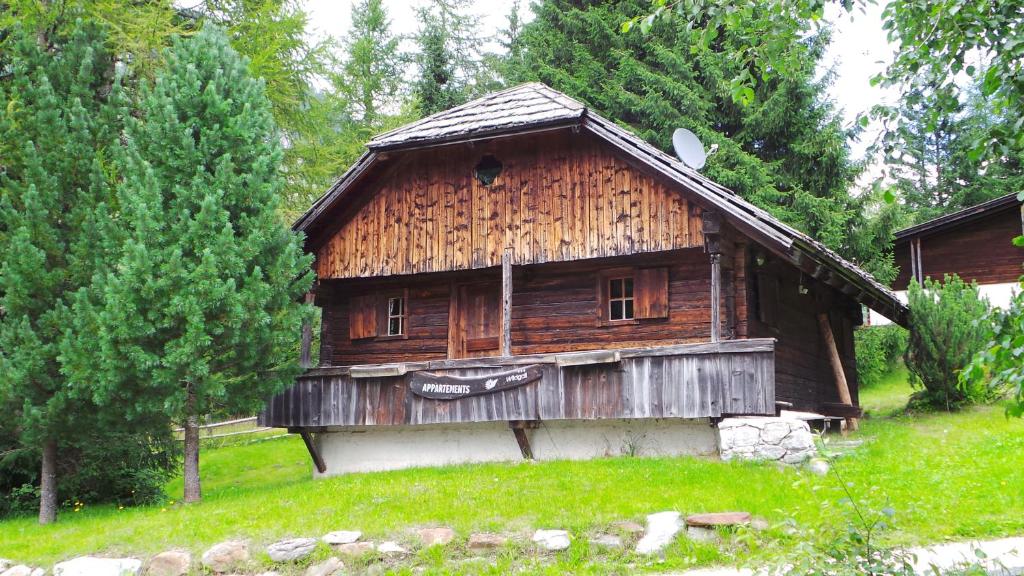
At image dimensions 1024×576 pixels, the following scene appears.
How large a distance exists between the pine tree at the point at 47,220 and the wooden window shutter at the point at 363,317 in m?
5.69

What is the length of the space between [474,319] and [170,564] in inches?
340

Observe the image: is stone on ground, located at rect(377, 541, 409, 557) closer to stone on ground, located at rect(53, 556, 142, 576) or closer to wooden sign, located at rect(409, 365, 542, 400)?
stone on ground, located at rect(53, 556, 142, 576)

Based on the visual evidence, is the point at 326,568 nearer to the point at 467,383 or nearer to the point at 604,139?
the point at 467,383

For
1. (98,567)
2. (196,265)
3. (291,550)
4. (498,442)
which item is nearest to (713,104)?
(498,442)

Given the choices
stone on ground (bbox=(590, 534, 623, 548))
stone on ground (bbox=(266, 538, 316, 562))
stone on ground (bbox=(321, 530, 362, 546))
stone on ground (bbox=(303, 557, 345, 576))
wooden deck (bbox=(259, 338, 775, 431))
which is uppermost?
wooden deck (bbox=(259, 338, 775, 431))

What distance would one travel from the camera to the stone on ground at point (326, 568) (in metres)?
10.1

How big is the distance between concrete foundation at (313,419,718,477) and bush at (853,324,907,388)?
571 inches

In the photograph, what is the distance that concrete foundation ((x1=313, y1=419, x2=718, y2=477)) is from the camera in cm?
1485

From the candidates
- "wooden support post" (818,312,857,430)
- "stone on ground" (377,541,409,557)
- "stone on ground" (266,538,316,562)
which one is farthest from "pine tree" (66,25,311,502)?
"wooden support post" (818,312,857,430)

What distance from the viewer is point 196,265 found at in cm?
1362

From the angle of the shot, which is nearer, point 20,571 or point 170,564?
point 170,564

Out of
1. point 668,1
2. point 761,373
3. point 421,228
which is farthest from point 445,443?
point 668,1

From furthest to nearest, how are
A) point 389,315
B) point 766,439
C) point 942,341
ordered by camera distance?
point 942,341 < point 389,315 < point 766,439

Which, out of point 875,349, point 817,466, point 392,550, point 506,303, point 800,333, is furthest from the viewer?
point 875,349
